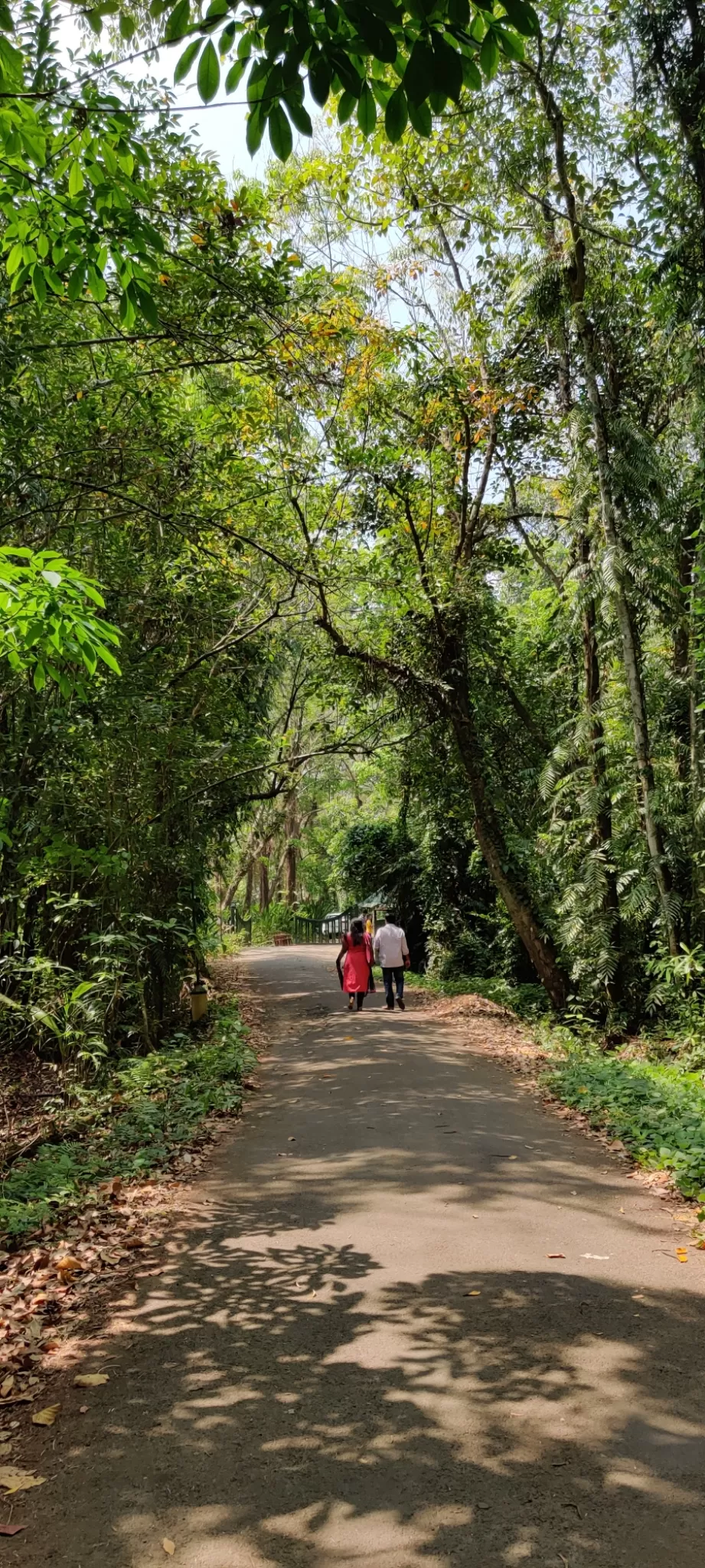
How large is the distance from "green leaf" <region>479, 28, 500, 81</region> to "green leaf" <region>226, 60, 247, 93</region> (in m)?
0.72

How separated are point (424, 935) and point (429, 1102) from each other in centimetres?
1264

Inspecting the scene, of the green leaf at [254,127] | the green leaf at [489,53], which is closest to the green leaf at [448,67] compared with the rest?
the green leaf at [489,53]

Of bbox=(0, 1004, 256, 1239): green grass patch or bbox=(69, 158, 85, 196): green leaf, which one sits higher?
bbox=(69, 158, 85, 196): green leaf

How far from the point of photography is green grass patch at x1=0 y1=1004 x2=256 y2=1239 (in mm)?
5965

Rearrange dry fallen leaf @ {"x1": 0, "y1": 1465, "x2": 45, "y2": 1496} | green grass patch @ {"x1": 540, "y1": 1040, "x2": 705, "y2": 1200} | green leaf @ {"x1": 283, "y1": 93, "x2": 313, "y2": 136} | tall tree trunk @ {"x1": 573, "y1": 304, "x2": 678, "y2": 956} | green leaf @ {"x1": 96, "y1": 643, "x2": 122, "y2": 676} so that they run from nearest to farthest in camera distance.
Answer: green leaf @ {"x1": 283, "y1": 93, "x2": 313, "y2": 136} → dry fallen leaf @ {"x1": 0, "y1": 1465, "x2": 45, "y2": 1496} → green leaf @ {"x1": 96, "y1": 643, "x2": 122, "y2": 676} → green grass patch @ {"x1": 540, "y1": 1040, "x2": 705, "y2": 1200} → tall tree trunk @ {"x1": 573, "y1": 304, "x2": 678, "y2": 956}

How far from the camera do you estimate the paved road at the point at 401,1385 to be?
9.46 ft

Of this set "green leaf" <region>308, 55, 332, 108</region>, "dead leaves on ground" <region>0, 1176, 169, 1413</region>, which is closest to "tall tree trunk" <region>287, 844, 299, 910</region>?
"dead leaves on ground" <region>0, 1176, 169, 1413</region>

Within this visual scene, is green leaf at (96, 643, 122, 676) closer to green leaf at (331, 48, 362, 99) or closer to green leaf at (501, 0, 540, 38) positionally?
green leaf at (331, 48, 362, 99)

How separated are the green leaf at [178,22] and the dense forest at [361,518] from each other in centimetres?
58

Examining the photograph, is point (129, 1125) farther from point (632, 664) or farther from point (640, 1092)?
point (632, 664)

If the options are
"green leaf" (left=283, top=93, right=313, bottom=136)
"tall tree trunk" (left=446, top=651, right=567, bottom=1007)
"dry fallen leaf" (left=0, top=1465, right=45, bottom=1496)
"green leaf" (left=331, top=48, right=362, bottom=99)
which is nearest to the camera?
"green leaf" (left=331, top=48, right=362, bottom=99)

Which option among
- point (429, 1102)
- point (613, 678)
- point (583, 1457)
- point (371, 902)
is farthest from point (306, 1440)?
point (371, 902)

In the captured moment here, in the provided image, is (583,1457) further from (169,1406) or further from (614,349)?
(614,349)

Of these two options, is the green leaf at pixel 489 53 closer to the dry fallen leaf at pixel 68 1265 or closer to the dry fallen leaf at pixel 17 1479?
the dry fallen leaf at pixel 17 1479
